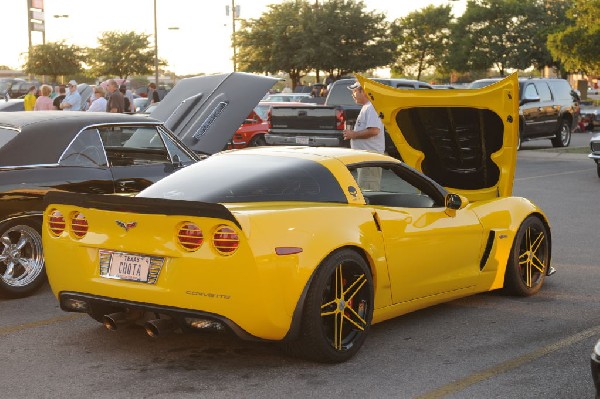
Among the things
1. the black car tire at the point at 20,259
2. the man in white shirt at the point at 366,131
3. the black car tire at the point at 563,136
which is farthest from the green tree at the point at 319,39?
the black car tire at the point at 20,259

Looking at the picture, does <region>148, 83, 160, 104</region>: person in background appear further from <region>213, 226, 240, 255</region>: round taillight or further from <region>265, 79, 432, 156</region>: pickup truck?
<region>213, 226, 240, 255</region>: round taillight

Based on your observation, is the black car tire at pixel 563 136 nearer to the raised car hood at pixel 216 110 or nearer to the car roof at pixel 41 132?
the raised car hood at pixel 216 110

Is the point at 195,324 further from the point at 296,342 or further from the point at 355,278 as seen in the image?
the point at 355,278

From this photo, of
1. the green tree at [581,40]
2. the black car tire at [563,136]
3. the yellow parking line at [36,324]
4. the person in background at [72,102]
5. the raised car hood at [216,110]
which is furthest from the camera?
the green tree at [581,40]

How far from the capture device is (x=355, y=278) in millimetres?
6188

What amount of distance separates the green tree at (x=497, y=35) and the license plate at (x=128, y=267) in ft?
255

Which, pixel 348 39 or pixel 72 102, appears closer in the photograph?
pixel 72 102

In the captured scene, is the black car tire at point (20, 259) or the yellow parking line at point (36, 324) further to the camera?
the black car tire at point (20, 259)

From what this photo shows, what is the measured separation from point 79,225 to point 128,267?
51 cm

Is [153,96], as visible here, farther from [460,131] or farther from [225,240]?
[225,240]

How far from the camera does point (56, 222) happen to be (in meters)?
6.30

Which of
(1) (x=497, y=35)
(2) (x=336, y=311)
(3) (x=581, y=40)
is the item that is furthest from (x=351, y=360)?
(1) (x=497, y=35)

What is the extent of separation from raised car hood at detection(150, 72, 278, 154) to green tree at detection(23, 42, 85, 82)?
6933 cm

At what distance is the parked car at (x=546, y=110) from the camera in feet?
86.6
